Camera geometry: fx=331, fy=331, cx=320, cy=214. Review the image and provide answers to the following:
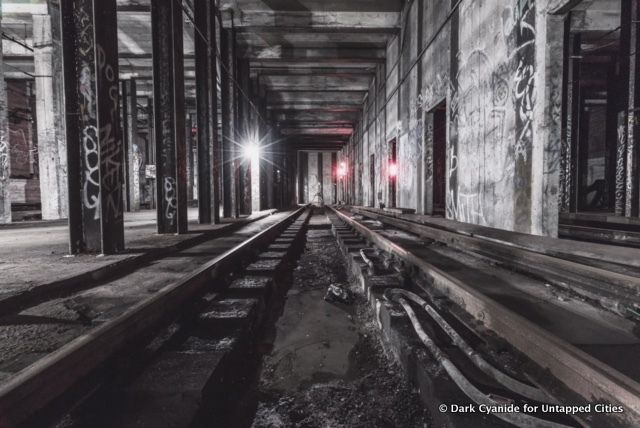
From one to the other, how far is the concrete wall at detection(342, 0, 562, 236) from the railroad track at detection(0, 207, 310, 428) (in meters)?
3.83

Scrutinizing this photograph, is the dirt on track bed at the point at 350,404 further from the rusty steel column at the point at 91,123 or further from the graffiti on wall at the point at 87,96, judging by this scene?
the graffiti on wall at the point at 87,96

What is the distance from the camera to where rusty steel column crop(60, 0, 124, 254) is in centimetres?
398

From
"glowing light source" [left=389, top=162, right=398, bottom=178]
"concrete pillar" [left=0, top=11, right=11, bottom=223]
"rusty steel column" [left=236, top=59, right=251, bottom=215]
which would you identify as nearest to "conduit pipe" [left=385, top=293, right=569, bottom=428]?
"concrete pillar" [left=0, top=11, right=11, bottom=223]

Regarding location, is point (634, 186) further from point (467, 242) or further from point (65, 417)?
point (65, 417)

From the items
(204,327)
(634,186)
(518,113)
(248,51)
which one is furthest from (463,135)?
(248,51)

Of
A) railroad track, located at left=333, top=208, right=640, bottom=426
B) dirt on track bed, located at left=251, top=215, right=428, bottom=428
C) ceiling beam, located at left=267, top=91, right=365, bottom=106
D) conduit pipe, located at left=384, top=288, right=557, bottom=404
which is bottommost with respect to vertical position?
dirt on track bed, located at left=251, top=215, right=428, bottom=428

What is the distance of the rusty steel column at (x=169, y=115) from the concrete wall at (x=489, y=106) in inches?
217

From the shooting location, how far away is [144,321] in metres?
2.12

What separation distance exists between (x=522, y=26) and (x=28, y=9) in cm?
1371

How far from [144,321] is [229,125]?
9482 millimetres

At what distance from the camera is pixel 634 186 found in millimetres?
7316

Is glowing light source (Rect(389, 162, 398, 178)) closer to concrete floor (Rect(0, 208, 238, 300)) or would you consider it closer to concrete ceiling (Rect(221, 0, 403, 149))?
concrete ceiling (Rect(221, 0, 403, 149))

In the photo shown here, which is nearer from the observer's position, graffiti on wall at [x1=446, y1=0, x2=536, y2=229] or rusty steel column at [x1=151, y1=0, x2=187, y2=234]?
graffiti on wall at [x1=446, y1=0, x2=536, y2=229]

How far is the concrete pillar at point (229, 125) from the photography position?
10367 millimetres
